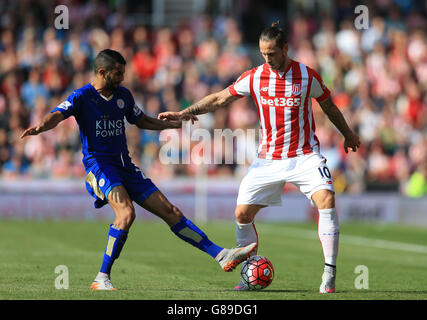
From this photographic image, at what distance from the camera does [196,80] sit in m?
24.2

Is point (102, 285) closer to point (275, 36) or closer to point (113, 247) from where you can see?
point (113, 247)

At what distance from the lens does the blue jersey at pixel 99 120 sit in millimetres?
8867

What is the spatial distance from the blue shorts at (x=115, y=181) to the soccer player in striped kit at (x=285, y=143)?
1026 mm

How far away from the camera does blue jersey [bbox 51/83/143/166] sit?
29.1ft

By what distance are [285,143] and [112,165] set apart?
1773 millimetres

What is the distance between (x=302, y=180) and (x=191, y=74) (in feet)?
50.7

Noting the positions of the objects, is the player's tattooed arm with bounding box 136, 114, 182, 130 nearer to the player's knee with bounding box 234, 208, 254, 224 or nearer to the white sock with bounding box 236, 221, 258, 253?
the player's knee with bounding box 234, 208, 254, 224

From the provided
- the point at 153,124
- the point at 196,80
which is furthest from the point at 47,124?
the point at 196,80

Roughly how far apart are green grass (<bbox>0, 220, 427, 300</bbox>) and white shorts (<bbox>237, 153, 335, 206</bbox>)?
0.96 m

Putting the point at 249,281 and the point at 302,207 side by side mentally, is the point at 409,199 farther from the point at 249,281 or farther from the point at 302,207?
the point at 249,281

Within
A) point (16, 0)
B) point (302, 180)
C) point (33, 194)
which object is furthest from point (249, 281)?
point (16, 0)

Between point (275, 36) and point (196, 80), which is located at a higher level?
point (196, 80)

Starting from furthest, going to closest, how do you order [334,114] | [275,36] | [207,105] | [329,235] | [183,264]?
[183,264] → [207,105] → [334,114] → [329,235] → [275,36]

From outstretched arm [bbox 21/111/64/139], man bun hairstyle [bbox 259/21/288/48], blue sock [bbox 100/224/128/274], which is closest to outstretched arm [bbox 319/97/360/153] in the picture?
man bun hairstyle [bbox 259/21/288/48]
